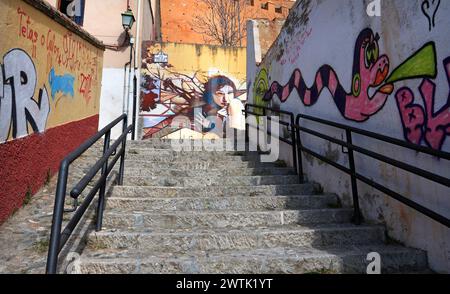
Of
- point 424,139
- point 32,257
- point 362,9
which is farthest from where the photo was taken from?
point 362,9

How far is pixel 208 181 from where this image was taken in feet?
13.4

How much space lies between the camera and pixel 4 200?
9.25 feet

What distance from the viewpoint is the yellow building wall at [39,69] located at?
2916 mm

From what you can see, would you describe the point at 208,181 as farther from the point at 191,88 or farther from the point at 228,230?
the point at 191,88

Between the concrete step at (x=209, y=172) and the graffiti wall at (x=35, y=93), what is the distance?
3.42ft

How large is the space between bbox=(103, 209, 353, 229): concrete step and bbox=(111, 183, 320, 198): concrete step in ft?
1.71

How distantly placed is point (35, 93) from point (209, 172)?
7.47ft

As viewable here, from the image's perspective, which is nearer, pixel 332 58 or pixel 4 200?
pixel 4 200

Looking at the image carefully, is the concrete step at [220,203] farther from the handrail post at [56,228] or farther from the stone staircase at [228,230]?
the handrail post at [56,228]

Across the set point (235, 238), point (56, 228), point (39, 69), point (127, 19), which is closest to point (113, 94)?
point (127, 19)

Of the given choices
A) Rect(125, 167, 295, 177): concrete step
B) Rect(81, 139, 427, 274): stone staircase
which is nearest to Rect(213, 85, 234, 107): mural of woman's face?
Rect(125, 167, 295, 177): concrete step

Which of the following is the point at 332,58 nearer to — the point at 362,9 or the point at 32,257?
the point at 362,9

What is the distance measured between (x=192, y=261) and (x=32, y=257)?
1201 millimetres
